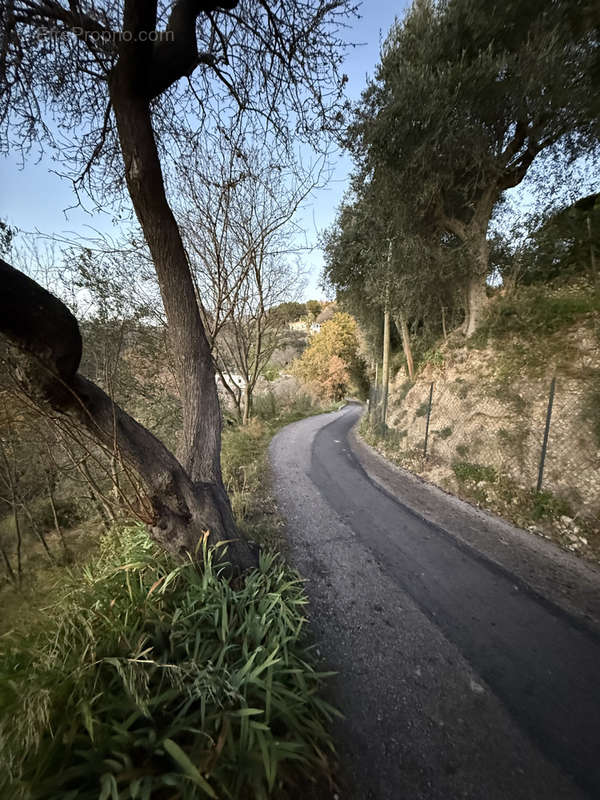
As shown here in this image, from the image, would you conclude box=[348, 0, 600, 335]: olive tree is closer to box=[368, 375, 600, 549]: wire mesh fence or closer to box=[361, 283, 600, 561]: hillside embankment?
box=[361, 283, 600, 561]: hillside embankment

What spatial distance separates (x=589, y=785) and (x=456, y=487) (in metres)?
3.72

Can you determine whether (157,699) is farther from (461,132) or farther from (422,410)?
(461,132)

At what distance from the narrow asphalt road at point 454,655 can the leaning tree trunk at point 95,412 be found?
1158 millimetres

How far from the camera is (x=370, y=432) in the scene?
357 inches

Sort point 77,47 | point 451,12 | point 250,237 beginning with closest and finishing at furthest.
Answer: point 77,47
point 451,12
point 250,237

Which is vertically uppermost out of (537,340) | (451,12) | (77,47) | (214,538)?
(451,12)

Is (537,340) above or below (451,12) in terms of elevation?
below

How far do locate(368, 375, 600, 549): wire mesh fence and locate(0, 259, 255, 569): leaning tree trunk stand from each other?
14.1 feet

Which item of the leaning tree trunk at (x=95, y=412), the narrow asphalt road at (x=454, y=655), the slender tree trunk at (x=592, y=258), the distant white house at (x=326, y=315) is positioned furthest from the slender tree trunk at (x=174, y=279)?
the distant white house at (x=326, y=315)

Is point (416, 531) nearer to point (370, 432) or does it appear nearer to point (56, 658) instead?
point (56, 658)

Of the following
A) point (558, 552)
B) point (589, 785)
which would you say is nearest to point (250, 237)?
point (558, 552)

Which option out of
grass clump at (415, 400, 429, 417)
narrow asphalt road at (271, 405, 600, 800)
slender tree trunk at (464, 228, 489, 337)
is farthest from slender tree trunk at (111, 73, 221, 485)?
slender tree trunk at (464, 228, 489, 337)

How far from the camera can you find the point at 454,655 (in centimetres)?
208

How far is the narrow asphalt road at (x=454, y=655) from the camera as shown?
146 cm
